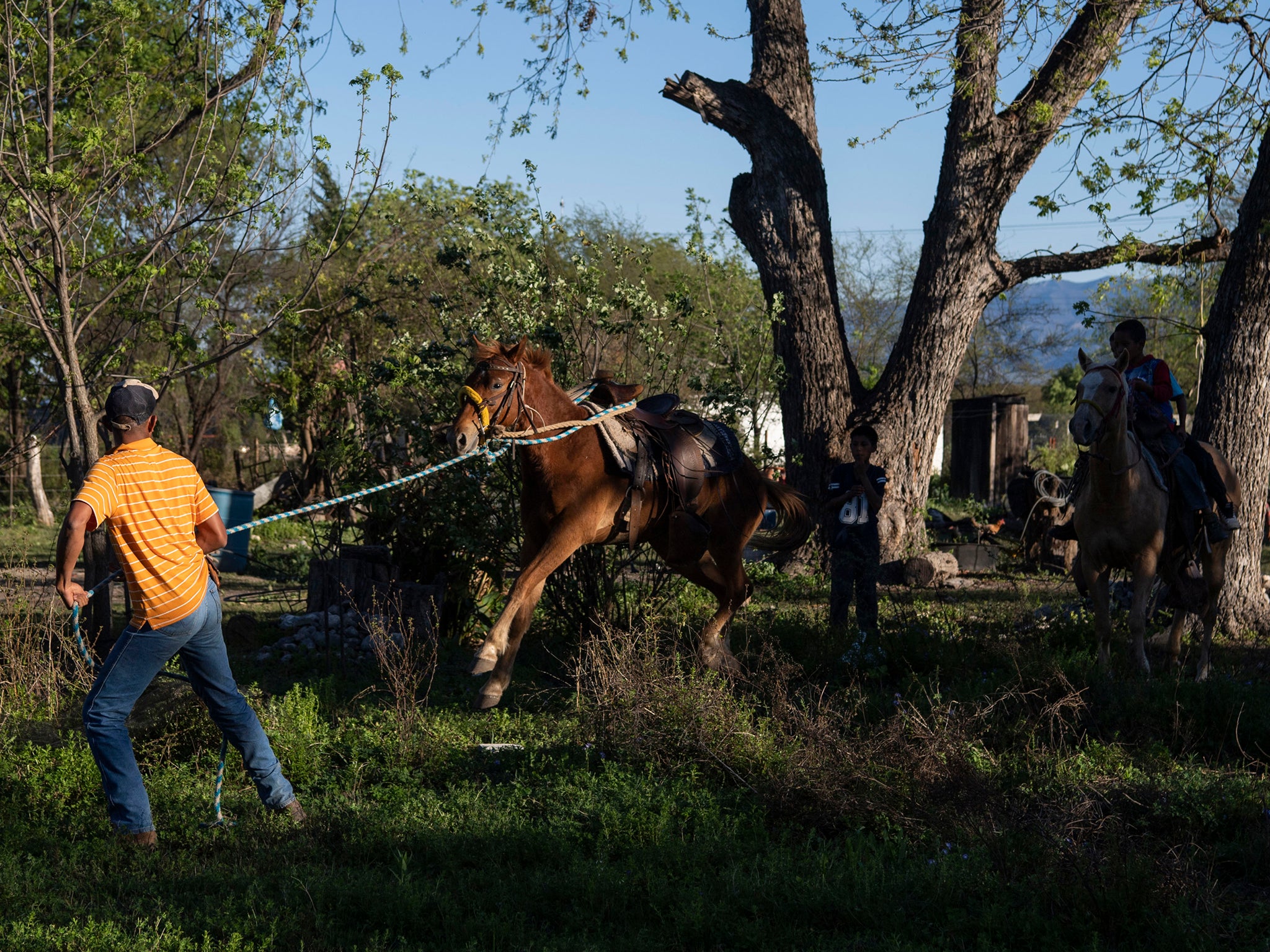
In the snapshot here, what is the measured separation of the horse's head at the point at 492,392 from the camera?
619cm

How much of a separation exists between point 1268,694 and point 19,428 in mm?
20145

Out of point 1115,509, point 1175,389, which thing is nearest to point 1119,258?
point 1175,389

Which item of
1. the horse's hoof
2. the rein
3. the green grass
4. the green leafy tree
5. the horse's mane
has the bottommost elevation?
the green grass

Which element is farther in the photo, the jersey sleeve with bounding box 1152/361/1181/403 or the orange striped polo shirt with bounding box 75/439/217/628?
the jersey sleeve with bounding box 1152/361/1181/403

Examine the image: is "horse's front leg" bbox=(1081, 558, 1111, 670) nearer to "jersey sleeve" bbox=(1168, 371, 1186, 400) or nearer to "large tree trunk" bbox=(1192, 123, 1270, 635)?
"jersey sleeve" bbox=(1168, 371, 1186, 400)

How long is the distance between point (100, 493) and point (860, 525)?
5682 millimetres

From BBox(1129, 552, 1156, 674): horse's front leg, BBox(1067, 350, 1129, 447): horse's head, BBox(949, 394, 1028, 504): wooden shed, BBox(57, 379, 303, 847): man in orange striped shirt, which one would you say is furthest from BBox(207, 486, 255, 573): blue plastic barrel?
BBox(949, 394, 1028, 504): wooden shed

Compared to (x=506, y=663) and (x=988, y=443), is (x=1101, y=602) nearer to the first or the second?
(x=506, y=663)

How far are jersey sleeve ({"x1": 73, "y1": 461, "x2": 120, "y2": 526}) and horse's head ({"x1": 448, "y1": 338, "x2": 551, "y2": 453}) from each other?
6.11ft

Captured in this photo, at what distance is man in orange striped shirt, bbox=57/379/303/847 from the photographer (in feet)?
16.1

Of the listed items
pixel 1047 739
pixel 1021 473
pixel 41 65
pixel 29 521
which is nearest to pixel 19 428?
pixel 29 521

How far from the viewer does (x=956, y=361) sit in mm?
13352

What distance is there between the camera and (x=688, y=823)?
5227mm

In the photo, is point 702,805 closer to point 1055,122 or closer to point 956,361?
point 956,361
